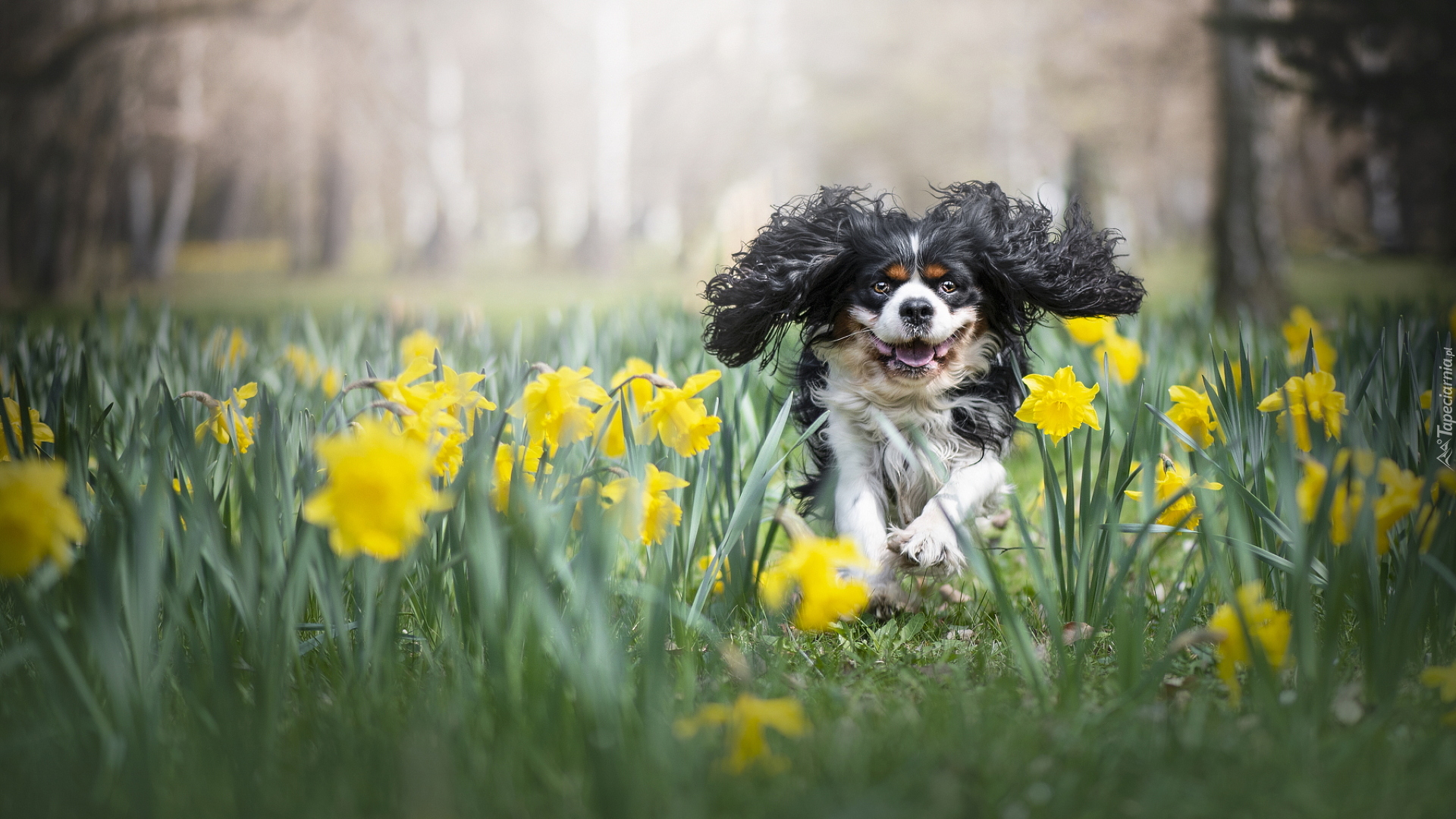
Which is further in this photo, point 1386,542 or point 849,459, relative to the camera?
point 849,459

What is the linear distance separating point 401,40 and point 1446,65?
19.8m

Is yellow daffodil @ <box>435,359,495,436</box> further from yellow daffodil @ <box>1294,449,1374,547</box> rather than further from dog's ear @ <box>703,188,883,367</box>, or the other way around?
yellow daffodil @ <box>1294,449,1374,547</box>

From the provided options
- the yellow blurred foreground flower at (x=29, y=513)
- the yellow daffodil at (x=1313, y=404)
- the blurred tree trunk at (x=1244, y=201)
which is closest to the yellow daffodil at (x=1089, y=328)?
the yellow daffodil at (x=1313, y=404)

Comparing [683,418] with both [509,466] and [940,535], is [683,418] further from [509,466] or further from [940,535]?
[940,535]

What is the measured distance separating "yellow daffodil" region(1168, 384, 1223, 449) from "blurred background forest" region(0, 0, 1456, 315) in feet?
4.85

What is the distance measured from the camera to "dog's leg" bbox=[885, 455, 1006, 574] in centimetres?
Result: 237

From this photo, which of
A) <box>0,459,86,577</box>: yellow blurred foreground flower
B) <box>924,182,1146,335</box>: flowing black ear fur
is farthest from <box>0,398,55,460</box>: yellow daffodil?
<box>924,182,1146,335</box>: flowing black ear fur

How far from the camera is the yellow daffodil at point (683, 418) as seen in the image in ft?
6.88

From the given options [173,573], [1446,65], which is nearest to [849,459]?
[173,573]

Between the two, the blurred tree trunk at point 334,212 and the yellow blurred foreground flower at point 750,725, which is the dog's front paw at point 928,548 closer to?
the yellow blurred foreground flower at point 750,725

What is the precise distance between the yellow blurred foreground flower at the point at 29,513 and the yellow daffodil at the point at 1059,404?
5.72ft

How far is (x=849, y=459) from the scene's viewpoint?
270cm

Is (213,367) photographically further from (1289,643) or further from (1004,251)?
(1289,643)

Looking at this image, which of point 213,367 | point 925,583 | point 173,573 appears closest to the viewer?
point 173,573
